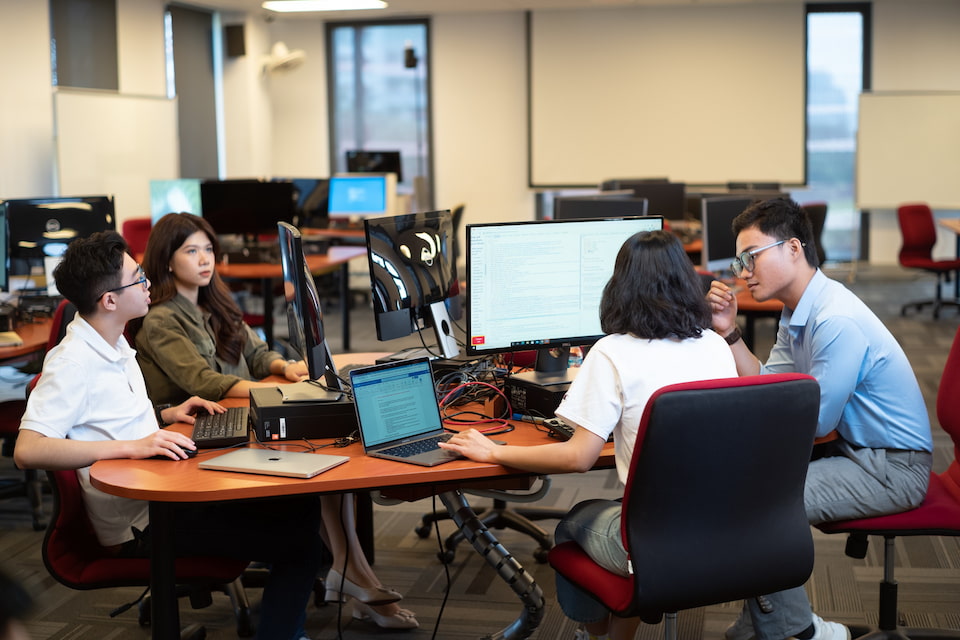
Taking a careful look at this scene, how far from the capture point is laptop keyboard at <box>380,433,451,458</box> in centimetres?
217

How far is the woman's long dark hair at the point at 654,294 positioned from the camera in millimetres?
2023

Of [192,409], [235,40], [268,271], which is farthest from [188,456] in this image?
[235,40]

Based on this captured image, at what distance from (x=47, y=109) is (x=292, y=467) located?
640 centimetres

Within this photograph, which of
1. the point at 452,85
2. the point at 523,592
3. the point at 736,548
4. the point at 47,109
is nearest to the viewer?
the point at 736,548

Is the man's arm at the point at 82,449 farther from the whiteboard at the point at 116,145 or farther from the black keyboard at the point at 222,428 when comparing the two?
the whiteboard at the point at 116,145

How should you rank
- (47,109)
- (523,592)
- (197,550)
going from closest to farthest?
(197,550)
(523,592)
(47,109)

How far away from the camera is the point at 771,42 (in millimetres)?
10102

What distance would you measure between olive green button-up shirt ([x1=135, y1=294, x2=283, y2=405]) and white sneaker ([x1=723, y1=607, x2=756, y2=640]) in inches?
59.8

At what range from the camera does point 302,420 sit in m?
2.31

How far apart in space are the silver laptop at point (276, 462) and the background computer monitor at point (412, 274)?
2.03ft

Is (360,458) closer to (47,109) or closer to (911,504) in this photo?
(911,504)

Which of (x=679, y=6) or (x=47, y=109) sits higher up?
(x=679, y=6)

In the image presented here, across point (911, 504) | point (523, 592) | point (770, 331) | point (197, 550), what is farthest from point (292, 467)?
point (770, 331)

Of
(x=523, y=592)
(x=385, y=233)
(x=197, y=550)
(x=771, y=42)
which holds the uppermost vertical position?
(x=771, y=42)
